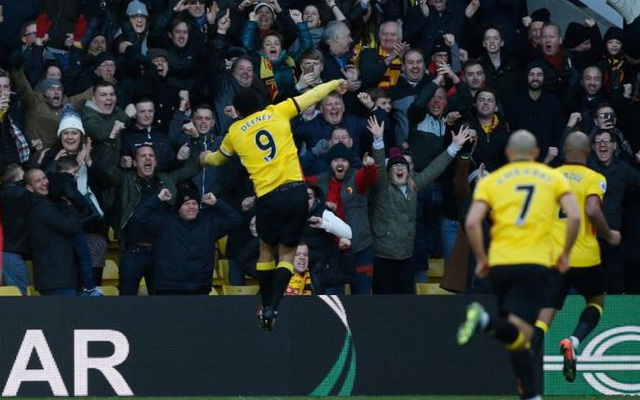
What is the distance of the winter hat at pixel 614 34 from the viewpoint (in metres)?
21.3

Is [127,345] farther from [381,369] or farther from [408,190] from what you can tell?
[408,190]

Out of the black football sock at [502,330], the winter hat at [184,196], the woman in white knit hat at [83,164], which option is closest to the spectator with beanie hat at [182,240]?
the winter hat at [184,196]

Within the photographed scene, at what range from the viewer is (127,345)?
56.6ft

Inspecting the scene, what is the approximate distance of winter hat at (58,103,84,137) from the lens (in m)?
18.5

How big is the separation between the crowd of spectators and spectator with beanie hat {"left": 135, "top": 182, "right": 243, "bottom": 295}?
2cm

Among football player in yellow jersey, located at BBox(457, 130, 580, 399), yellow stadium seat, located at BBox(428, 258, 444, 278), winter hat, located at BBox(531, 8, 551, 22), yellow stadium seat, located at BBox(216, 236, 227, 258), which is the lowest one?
yellow stadium seat, located at BBox(428, 258, 444, 278)

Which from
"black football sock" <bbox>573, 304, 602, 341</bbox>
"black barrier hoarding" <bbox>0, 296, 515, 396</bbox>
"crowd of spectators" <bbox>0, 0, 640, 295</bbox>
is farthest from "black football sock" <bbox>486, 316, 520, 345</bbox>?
"crowd of spectators" <bbox>0, 0, 640, 295</bbox>

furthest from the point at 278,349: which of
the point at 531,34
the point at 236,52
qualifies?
the point at 531,34

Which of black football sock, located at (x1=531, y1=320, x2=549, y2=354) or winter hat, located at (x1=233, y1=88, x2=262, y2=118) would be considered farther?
winter hat, located at (x1=233, y1=88, x2=262, y2=118)

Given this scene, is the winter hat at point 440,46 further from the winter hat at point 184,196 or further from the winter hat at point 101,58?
the winter hat at point 184,196

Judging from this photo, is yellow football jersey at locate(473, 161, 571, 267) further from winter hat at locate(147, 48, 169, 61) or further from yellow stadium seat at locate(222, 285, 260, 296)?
winter hat at locate(147, 48, 169, 61)

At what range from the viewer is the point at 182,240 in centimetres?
1808

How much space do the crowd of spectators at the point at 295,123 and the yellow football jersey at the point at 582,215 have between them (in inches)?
103

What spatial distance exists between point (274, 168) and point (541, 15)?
22.8 ft
